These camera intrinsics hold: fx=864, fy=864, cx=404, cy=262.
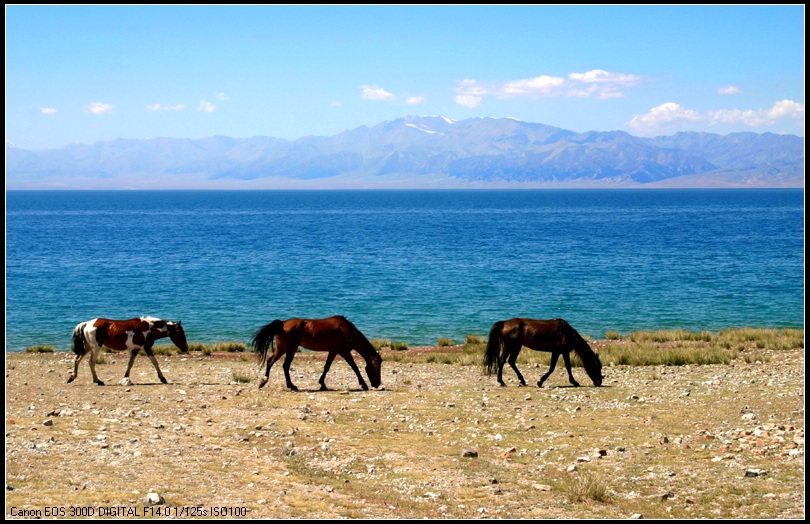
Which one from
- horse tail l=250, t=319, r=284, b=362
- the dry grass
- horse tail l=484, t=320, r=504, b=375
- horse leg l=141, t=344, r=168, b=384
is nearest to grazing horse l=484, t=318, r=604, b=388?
horse tail l=484, t=320, r=504, b=375

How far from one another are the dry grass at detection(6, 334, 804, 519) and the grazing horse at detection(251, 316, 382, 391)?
533 mm

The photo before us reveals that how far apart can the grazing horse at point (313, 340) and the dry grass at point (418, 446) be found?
53cm

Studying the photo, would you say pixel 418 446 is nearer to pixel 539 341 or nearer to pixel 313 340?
pixel 313 340

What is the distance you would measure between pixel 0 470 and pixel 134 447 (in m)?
2.63

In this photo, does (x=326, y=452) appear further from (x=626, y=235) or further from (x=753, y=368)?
(x=626, y=235)

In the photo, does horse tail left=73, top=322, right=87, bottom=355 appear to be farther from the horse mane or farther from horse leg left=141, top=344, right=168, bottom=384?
the horse mane

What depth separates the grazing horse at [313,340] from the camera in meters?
20.6

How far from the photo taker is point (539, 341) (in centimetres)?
2147

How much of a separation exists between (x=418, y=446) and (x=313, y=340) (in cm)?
674

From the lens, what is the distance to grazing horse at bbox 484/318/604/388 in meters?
21.3

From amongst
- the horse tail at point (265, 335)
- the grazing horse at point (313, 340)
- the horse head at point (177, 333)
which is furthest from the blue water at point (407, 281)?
the horse tail at point (265, 335)

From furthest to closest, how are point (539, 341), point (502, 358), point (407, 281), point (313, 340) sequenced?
point (407, 281), point (502, 358), point (539, 341), point (313, 340)

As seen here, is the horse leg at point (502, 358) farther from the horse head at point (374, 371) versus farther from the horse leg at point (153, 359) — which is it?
the horse leg at point (153, 359)

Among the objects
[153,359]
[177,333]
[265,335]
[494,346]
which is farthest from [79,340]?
[494,346]
